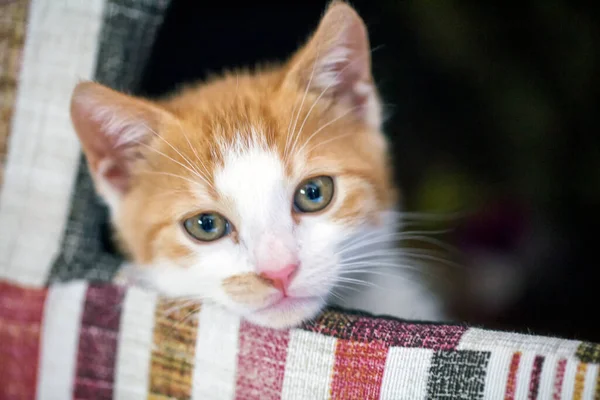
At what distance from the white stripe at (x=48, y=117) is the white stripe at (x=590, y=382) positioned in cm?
90

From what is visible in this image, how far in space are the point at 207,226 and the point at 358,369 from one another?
351 millimetres

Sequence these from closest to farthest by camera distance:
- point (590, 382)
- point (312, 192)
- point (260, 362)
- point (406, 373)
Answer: point (590, 382) → point (406, 373) → point (260, 362) → point (312, 192)

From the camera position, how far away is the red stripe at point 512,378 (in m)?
0.61

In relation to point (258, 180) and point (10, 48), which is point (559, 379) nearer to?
point (258, 180)

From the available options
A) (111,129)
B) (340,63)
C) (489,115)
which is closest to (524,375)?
(340,63)

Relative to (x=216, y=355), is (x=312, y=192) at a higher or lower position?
higher

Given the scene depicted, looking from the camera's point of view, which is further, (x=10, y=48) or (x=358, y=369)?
(x=10, y=48)

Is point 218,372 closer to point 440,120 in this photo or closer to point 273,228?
point 273,228

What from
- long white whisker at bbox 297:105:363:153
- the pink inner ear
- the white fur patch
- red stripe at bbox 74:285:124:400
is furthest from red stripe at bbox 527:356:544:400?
the pink inner ear

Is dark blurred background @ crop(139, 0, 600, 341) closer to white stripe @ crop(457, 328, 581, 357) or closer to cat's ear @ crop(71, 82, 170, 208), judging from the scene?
cat's ear @ crop(71, 82, 170, 208)

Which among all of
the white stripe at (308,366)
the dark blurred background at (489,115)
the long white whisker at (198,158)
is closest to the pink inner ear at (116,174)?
the long white whisker at (198,158)

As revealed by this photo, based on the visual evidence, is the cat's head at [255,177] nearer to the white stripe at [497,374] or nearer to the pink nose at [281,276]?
the pink nose at [281,276]

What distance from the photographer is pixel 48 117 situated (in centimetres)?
99

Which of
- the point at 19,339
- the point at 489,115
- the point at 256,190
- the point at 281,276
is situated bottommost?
the point at 19,339
